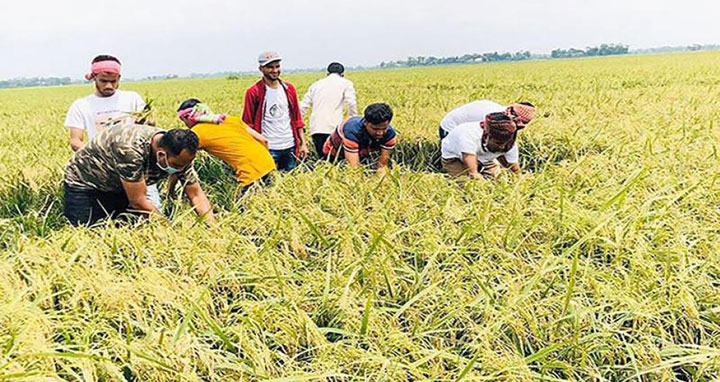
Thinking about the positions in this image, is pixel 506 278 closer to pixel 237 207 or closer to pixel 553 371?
→ pixel 553 371

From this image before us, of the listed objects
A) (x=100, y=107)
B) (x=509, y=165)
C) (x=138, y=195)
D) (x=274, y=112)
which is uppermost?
(x=100, y=107)

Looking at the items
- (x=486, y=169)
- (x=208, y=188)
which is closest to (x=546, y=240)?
(x=486, y=169)

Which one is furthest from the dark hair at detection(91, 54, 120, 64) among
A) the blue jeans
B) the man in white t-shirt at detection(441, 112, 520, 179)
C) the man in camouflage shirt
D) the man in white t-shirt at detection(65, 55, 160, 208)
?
the man in white t-shirt at detection(441, 112, 520, 179)

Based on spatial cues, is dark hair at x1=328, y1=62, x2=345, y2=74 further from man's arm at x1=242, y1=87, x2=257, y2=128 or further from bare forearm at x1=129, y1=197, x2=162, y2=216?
bare forearm at x1=129, y1=197, x2=162, y2=216

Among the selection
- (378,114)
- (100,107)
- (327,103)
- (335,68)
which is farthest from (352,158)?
(100,107)

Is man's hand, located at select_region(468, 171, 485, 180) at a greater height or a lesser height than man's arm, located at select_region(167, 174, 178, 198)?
lesser

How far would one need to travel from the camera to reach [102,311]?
1.61 m

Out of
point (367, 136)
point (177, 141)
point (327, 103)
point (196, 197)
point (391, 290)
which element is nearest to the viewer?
point (391, 290)

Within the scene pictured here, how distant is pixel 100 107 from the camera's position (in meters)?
3.13

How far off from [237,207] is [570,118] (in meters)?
4.10

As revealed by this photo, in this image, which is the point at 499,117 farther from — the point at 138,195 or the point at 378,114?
the point at 138,195

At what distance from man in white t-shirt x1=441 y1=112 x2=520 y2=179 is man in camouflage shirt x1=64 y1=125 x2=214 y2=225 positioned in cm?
190

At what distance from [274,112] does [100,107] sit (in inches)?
53.9

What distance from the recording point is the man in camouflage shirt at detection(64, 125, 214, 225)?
2.46 metres
